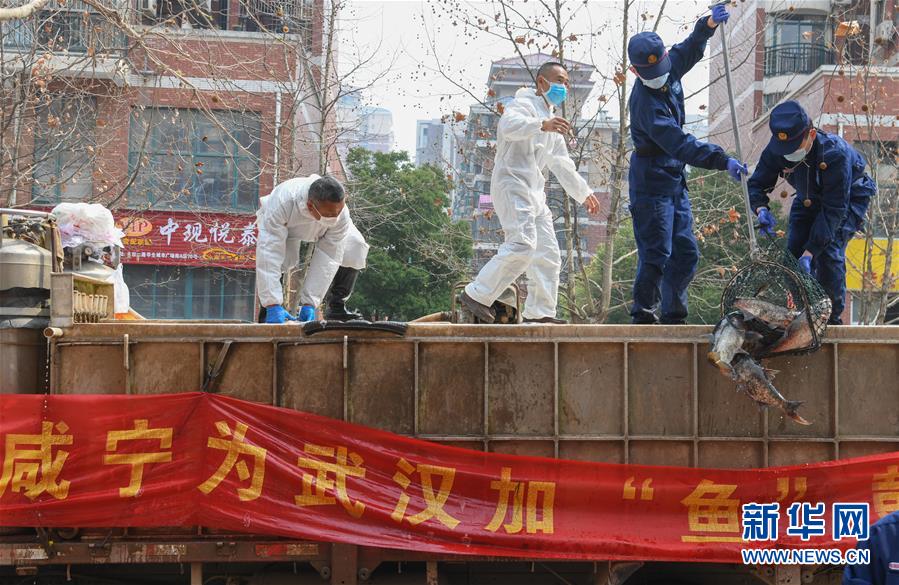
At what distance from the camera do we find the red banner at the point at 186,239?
A: 21438 millimetres

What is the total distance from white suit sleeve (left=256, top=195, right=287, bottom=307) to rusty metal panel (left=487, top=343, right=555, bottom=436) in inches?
70.6

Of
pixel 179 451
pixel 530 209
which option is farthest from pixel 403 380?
pixel 530 209

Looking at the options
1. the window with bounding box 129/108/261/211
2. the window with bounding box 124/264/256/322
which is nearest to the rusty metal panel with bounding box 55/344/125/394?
the window with bounding box 129/108/261/211

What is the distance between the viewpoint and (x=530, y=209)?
739 centimetres

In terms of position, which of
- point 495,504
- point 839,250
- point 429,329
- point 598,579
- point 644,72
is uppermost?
point 644,72

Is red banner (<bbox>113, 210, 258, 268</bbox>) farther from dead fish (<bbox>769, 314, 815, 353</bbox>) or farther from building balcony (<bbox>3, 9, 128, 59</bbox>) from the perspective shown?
dead fish (<bbox>769, 314, 815, 353</bbox>)

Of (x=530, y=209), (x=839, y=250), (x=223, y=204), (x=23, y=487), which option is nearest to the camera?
(x=23, y=487)

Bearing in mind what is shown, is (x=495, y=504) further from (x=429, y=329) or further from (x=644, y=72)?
(x=644, y=72)

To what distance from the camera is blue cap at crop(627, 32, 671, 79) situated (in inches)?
267

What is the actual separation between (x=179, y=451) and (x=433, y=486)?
62.6 inches

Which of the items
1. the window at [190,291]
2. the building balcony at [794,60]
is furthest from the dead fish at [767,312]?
the building balcony at [794,60]

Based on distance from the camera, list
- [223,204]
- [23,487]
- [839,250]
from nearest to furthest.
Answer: [23,487]
[839,250]
[223,204]

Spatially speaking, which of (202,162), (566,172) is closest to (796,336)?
(566,172)

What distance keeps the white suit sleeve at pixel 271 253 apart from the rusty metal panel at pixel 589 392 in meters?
2.15
